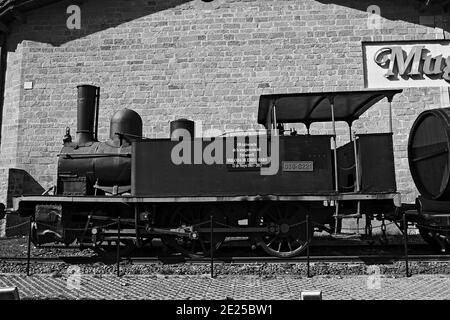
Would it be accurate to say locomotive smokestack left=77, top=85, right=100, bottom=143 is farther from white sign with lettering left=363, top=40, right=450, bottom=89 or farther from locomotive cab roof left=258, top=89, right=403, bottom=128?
white sign with lettering left=363, top=40, right=450, bottom=89

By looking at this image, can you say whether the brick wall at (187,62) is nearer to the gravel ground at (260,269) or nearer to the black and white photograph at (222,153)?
the black and white photograph at (222,153)

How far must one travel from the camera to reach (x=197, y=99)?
45.0 ft

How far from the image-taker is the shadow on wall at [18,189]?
12.7 m

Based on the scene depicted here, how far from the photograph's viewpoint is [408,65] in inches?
525

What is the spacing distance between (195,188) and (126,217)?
1.55 meters

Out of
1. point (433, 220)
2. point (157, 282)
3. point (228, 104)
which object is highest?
point (228, 104)

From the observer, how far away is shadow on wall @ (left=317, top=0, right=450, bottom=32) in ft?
44.3

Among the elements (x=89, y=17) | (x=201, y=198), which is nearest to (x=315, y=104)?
(x=201, y=198)

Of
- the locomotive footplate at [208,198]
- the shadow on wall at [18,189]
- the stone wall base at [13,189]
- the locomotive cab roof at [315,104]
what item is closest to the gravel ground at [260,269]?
the locomotive footplate at [208,198]

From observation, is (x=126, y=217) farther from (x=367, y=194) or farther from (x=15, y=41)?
(x=15, y=41)

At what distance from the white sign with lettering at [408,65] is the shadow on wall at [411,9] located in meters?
0.68
